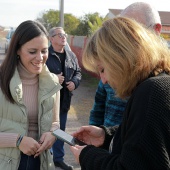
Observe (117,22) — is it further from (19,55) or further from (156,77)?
(19,55)

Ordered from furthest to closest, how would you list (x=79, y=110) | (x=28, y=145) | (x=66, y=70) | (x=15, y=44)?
(x=79, y=110) < (x=66, y=70) < (x=15, y=44) < (x=28, y=145)

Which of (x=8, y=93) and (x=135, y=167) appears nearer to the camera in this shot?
(x=135, y=167)

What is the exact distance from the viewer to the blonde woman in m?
1.23

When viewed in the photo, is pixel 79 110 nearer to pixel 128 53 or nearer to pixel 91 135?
pixel 91 135

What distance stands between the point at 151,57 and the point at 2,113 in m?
1.24

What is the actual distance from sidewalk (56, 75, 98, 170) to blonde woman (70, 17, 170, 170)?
121 inches

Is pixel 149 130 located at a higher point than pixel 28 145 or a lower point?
higher

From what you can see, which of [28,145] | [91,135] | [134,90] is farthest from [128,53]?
[28,145]

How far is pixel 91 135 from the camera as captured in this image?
6.66 feet

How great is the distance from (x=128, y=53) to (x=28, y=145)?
1118mm

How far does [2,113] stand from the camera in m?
2.19

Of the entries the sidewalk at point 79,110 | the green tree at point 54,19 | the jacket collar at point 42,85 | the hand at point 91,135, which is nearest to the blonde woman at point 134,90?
the hand at point 91,135

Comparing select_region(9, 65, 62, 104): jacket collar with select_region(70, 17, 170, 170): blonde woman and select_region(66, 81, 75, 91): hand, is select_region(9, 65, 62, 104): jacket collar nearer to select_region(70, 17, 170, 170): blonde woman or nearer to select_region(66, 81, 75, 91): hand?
select_region(70, 17, 170, 170): blonde woman

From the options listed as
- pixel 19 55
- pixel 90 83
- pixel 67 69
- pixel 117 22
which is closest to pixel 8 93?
pixel 19 55
